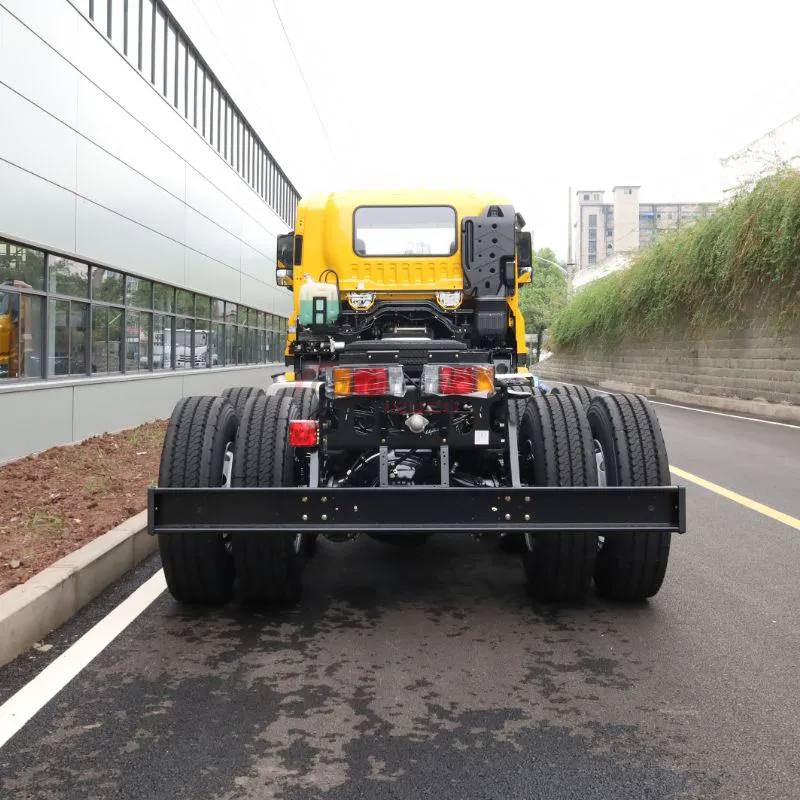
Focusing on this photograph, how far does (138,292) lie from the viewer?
16.5 metres

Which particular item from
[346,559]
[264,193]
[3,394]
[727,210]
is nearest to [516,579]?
[346,559]

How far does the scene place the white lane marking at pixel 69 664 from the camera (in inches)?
139

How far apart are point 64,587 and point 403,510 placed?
6.11 feet

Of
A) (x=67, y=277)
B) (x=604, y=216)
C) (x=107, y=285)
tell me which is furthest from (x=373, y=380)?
(x=604, y=216)

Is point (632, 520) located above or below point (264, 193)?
below

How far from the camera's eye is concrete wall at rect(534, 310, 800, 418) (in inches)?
832

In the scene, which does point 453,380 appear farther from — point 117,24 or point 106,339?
point 117,24

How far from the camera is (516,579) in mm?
5695

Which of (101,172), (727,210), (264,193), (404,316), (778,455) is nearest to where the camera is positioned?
(404,316)

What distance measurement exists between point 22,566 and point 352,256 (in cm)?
400

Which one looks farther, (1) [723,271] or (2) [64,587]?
(1) [723,271]

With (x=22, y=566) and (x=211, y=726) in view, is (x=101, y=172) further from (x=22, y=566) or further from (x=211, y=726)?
(x=211, y=726)

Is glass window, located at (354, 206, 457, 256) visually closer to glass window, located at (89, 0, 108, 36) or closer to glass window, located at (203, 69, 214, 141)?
glass window, located at (89, 0, 108, 36)

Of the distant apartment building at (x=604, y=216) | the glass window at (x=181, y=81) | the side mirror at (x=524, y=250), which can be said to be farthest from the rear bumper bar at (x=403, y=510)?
the distant apartment building at (x=604, y=216)
